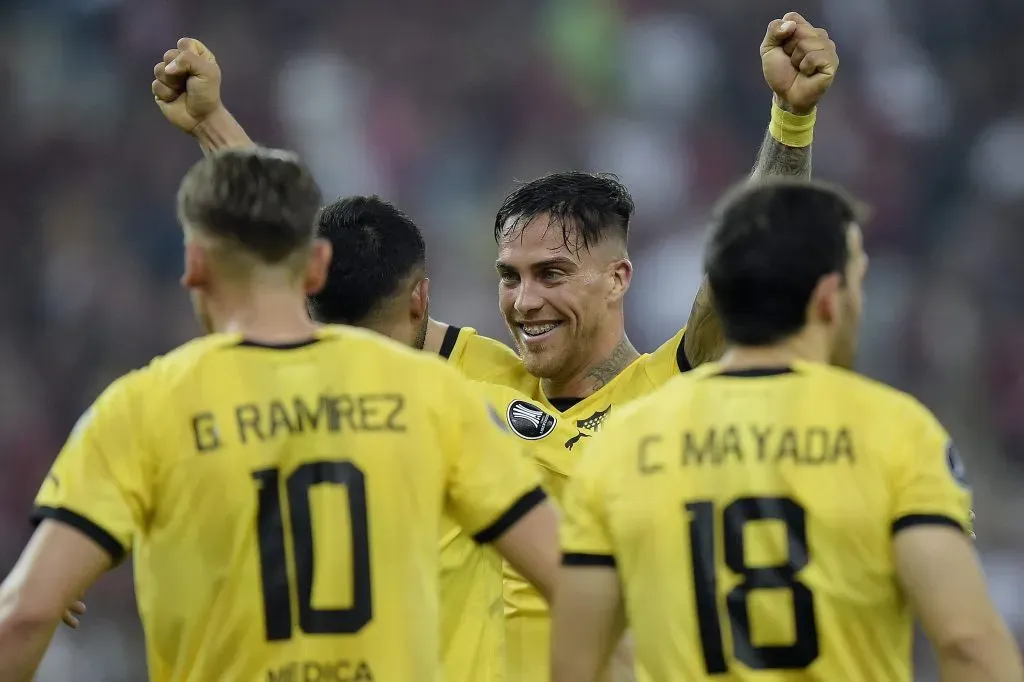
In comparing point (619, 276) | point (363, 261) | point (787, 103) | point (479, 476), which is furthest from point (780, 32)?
point (479, 476)

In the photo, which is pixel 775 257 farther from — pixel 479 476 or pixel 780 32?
pixel 780 32

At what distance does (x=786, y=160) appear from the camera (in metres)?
4.92

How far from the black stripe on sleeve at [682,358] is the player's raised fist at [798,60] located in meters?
0.92

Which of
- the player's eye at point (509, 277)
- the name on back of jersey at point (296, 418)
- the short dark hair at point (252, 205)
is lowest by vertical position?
the name on back of jersey at point (296, 418)

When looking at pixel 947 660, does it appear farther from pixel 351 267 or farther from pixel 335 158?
pixel 335 158

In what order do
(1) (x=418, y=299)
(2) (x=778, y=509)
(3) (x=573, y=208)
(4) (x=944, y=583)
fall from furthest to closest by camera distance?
(3) (x=573, y=208), (1) (x=418, y=299), (2) (x=778, y=509), (4) (x=944, y=583)

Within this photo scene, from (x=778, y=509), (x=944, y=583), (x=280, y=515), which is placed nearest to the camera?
(x=944, y=583)

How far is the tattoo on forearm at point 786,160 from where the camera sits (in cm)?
491

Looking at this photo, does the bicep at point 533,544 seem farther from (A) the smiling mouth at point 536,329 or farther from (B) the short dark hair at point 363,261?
(A) the smiling mouth at point 536,329

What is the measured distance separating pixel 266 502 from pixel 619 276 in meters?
2.64

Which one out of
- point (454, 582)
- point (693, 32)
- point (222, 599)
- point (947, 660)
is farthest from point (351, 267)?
point (693, 32)

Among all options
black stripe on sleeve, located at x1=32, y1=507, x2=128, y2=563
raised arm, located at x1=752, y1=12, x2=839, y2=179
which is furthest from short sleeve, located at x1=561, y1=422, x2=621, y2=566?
raised arm, located at x1=752, y1=12, x2=839, y2=179

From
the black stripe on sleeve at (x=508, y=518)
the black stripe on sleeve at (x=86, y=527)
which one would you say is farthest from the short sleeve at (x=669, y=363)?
the black stripe on sleeve at (x=86, y=527)

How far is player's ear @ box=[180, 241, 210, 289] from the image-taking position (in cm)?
326
